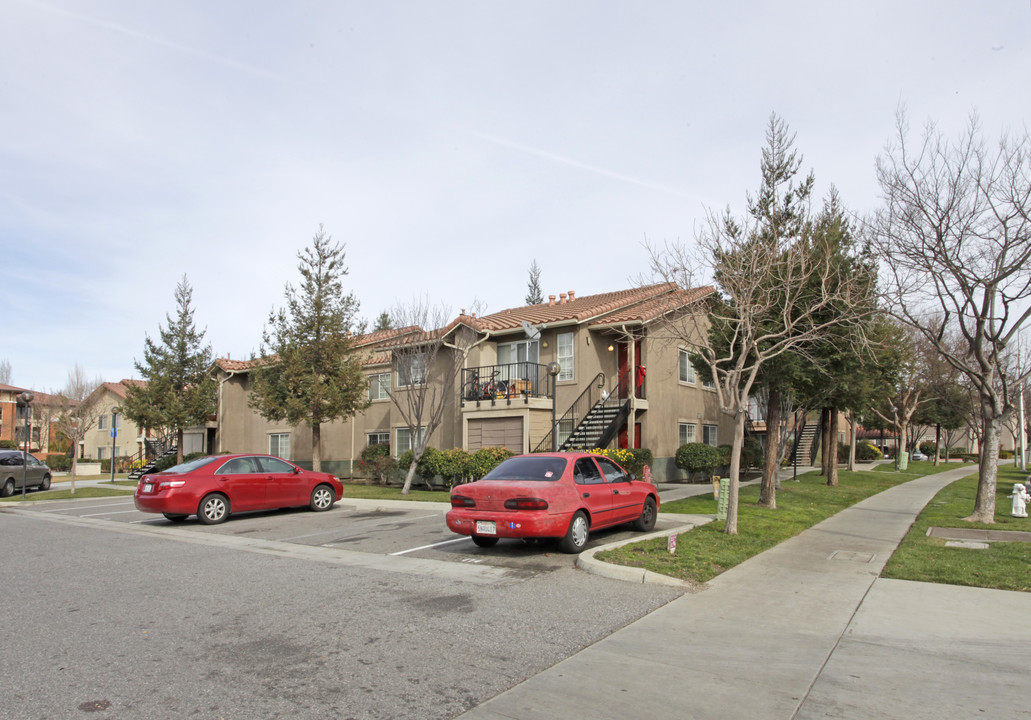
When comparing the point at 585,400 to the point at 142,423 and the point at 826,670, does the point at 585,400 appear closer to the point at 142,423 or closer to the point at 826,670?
the point at 826,670

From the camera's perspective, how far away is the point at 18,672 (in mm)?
5102

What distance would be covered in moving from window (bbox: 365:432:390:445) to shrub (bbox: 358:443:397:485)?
1.40 m

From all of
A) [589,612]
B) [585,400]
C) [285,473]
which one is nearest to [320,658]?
[589,612]

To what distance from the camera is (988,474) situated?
43.3 feet

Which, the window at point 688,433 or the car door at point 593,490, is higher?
the window at point 688,433

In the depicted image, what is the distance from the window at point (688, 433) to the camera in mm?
24873

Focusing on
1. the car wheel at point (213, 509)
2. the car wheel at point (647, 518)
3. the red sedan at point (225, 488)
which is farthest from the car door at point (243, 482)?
the car wheel at point (647, 518)

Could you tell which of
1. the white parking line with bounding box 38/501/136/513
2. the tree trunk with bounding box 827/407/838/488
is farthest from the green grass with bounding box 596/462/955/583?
the white parking line with bounding box 38/501/136/513

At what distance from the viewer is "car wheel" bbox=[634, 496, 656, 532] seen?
1171cm

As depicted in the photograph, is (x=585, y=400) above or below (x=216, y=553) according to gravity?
above

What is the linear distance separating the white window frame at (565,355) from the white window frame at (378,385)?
25.4 ft

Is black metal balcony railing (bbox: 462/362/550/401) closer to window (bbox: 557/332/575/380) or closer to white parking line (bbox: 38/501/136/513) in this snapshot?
window (bbox: 557/332/575/380)

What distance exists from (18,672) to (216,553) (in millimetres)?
5526

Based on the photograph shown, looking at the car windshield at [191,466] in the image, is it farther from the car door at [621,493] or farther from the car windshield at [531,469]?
the car door at [621,493]
